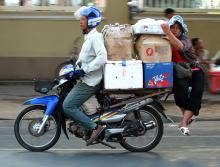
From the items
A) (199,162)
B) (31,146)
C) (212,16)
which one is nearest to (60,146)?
(31,146)

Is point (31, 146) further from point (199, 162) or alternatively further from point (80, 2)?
point (80, 2)

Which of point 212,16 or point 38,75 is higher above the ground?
point 212,16

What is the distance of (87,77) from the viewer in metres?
8.00

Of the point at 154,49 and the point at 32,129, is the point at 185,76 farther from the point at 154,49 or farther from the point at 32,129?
the point at 32,129

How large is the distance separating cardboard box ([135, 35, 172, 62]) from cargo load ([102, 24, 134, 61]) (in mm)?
166

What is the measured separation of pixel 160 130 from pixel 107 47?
4.52ft

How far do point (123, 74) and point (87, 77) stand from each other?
1.60 ft

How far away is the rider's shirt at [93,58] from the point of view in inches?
309

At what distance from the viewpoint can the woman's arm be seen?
7980mm

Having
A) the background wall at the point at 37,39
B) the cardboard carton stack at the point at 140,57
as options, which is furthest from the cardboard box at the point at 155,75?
the background wall at the point at 37,39

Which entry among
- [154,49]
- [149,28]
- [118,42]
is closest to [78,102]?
[118,42]

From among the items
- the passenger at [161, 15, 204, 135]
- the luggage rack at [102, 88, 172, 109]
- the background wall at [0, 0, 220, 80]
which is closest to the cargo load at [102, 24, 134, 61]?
the luggage rack at [102, 88, 172, 109]

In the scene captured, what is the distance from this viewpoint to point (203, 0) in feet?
54.0

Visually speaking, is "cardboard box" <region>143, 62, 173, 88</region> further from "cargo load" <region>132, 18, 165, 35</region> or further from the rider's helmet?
the rider's helmet
